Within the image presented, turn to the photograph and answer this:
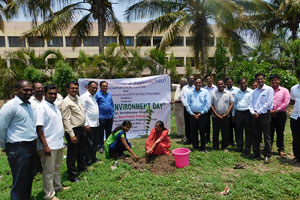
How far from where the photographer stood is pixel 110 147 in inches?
196

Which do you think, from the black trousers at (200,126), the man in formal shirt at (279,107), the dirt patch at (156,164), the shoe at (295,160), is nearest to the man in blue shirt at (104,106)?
the dirt patch at (156,164)

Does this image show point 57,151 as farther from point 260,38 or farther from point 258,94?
point 260,38

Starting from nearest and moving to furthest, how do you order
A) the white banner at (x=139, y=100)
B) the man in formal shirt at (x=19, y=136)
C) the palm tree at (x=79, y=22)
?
the man in formal shirt at (x=19, y=136) → the white banner at (x=139, y=100) → the palm tree at (x=79, y=22)

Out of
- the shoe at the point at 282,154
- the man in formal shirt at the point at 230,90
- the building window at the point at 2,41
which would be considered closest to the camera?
the shoe at the point at 282,154

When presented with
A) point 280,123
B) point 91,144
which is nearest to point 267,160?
point 280,123

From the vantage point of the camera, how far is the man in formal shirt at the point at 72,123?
12.1ft

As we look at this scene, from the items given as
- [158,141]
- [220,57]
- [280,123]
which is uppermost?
[220,57]

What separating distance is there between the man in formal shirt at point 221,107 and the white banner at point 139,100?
1900 millimetres

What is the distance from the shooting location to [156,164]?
14.8 ft

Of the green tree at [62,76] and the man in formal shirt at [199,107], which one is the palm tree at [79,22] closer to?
the green tree at [62,76]

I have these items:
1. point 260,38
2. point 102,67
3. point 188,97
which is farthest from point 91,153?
point 260,38

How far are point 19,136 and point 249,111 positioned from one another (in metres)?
4.70

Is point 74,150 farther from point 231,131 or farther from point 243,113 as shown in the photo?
point 231,131

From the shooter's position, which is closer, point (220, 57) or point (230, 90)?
point (230, 90)
